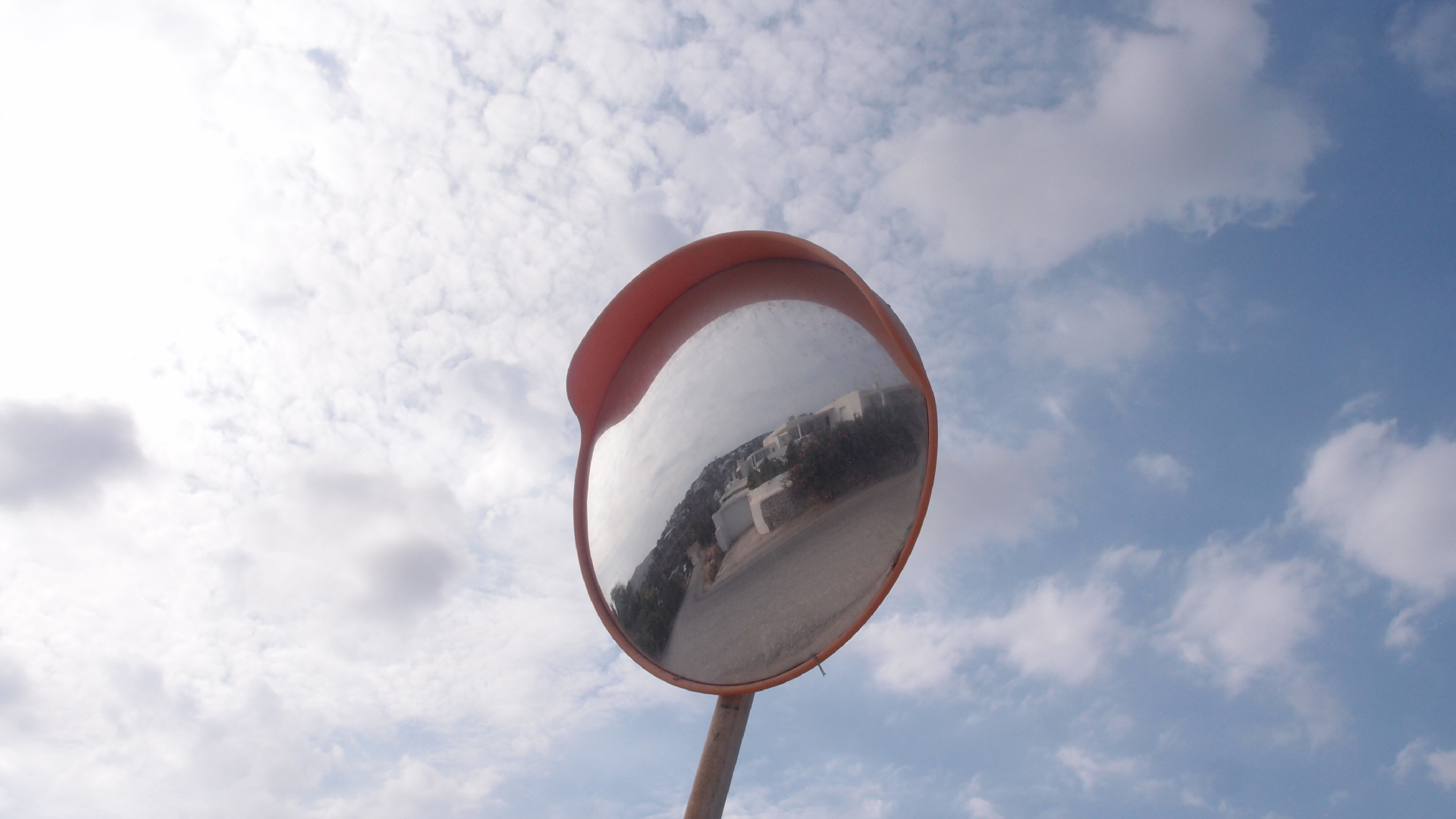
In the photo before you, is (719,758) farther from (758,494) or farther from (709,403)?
(709,403)

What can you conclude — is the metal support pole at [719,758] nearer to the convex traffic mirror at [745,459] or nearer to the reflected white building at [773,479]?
the convex traffic mirror at [745,459]

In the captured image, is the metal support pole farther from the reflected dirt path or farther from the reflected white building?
the reflected white building

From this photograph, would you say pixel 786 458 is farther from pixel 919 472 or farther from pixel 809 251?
pixel 809 251

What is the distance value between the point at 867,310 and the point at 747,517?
90cm

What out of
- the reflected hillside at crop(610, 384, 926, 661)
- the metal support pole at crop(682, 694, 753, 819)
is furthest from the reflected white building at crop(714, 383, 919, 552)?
the metal support pole at crop(682, 694, 753, 819)

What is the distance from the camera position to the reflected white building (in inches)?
121

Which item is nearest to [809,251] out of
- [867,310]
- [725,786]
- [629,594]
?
[867,310]

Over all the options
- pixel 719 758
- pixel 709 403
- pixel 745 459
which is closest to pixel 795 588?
pixel 745 459

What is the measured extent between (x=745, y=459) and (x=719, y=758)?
42.5 inches

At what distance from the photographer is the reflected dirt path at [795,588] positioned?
9.72 ft

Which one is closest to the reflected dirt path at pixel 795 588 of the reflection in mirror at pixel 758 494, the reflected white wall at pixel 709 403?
the reflection in mirror at pixel 758 494

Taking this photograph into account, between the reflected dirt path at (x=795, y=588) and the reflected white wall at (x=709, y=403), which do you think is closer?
the reflected dirt path at (x=795, y=588)

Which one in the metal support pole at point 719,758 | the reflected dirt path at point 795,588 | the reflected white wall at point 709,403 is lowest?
the metal support pole at point 719,758

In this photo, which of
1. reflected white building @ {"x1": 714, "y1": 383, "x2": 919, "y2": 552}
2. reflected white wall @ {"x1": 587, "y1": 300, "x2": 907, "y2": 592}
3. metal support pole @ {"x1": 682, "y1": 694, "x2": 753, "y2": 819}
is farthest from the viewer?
reflected white wall @ {"x1": 587, "y1": 300, "x2": 907, "y2": 592}
